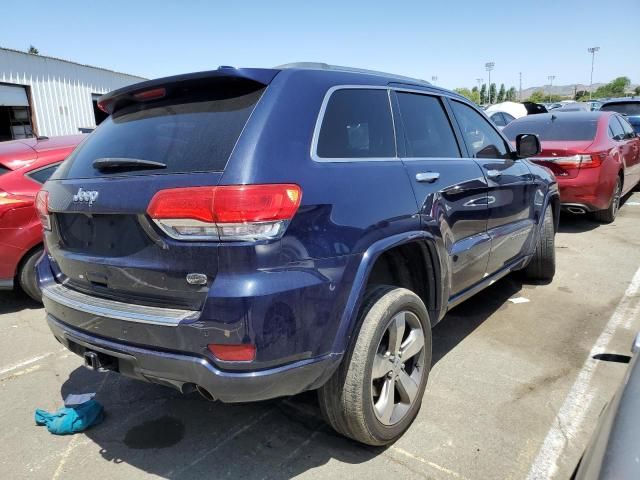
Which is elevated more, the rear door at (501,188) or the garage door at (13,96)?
the garage door at (13,96)

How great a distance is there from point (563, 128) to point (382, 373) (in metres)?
6.53

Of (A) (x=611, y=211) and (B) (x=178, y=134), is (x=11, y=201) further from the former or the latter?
(A) (x=611, y=211)

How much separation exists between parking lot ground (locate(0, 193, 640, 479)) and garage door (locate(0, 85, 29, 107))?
46.2 feet

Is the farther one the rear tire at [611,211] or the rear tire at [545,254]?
the rear tire at [611,211]

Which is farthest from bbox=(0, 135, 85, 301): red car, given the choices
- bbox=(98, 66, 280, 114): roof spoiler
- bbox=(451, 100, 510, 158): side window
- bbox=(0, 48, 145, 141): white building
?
bbox=(0, 48, 145, 141): white building

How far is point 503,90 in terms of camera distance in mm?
108000

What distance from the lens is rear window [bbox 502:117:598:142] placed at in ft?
24.1

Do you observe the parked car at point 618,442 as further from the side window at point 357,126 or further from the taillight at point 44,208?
the taillight at point 44,208

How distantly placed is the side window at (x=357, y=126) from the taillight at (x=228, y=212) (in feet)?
1.32

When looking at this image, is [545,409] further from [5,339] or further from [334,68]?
[5,339]

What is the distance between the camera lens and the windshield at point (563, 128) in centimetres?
733

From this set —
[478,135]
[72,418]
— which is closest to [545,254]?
[478,135]

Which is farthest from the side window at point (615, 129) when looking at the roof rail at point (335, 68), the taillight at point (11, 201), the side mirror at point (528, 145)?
the taillight at point (11, 201)

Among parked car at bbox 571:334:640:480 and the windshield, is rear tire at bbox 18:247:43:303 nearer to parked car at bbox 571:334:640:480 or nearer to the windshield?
parked car at bbox 571:334:640:480
